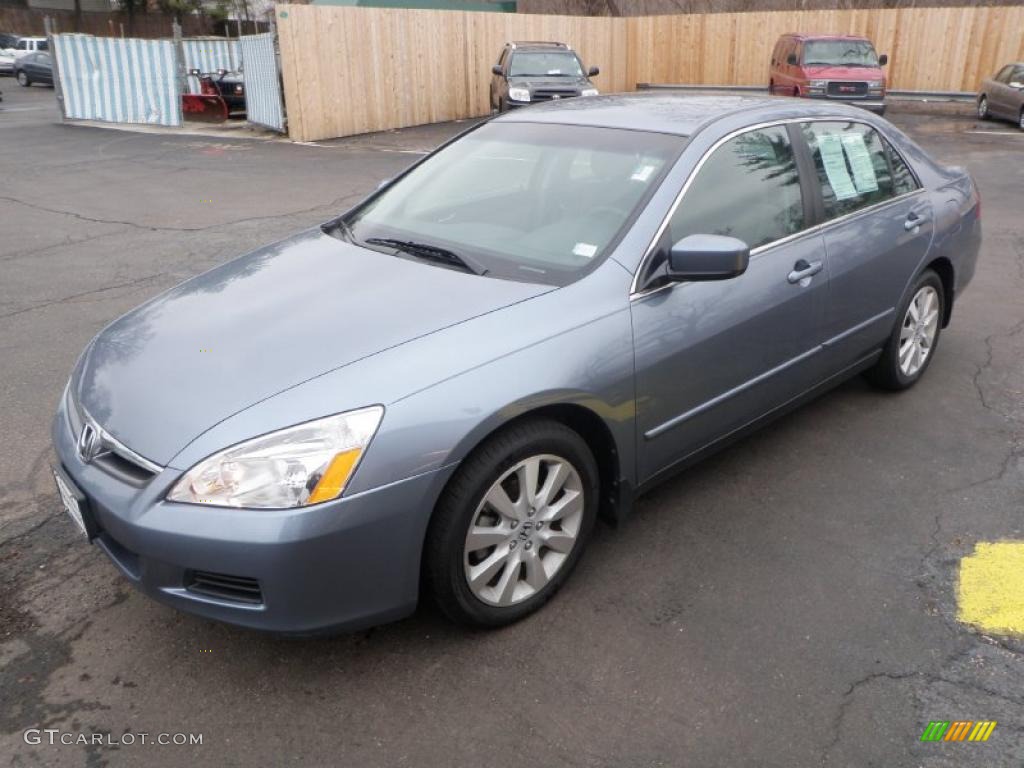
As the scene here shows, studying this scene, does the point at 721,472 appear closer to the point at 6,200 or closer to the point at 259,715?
the point at 259,715

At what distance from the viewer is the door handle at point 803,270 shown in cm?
370

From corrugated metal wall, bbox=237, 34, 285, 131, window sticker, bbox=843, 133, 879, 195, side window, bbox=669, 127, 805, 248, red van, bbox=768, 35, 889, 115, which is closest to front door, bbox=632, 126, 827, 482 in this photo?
side window, bbox=669, 127, 805, 248

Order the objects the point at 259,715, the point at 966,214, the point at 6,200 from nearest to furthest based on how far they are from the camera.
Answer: the point at 259,715
the point at 966,214
the point at 6,200

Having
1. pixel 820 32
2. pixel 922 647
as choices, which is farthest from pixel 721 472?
pixel 820 32

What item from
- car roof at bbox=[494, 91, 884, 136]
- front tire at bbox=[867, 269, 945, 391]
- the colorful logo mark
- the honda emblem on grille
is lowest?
the colorful logo mark

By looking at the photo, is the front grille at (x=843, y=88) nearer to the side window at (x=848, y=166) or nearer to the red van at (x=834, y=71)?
the red van at (x=834, y=71)

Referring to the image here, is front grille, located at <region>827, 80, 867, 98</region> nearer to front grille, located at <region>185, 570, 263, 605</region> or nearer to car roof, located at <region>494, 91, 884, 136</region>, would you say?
car roof, located at <region>494, 91, 884, 136</region>

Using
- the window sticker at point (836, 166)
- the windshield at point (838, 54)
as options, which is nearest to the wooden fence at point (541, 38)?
the windshield at point (838, 54)

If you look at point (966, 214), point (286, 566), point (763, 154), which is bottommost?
point (286, 566)

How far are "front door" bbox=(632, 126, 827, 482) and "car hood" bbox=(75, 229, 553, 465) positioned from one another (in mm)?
557

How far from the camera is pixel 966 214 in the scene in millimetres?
4973

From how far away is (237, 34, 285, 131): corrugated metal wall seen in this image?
55.0ft

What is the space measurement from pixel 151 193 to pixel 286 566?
10.2 metres

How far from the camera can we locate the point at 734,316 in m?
3.42
